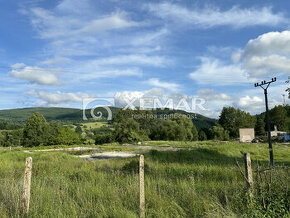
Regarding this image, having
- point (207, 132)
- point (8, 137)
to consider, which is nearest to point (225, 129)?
point (207, 132)

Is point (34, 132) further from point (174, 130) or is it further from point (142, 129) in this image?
point (174, 130)

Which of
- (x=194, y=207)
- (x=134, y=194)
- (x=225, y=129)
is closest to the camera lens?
(x=194, y=207)

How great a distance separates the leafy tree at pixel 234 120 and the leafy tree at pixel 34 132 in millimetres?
59729

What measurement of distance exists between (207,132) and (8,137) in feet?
273

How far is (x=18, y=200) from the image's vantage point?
5.12 m

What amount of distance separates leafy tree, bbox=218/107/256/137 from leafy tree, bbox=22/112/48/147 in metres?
59.7

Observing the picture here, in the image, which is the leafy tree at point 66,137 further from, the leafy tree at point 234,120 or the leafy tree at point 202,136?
the leafy tree at point 234,120

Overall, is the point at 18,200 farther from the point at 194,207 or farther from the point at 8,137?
the point at 8,137

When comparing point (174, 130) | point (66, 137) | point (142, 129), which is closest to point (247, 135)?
point (174, 130)

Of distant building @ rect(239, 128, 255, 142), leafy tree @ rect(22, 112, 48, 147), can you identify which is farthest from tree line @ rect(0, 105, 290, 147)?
distant building @ rect(239, 128, 255, 142)

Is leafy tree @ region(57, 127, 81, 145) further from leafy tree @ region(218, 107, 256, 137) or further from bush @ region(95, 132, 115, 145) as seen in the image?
leafy tree @ region(218, 107, 256, 137)

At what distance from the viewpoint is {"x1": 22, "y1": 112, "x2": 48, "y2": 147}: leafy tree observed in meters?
61.0

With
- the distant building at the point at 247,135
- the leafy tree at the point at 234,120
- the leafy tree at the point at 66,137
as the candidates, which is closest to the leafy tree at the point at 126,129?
the leafy tree at the point at 66,137

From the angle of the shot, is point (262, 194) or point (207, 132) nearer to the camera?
point (262, 194)
